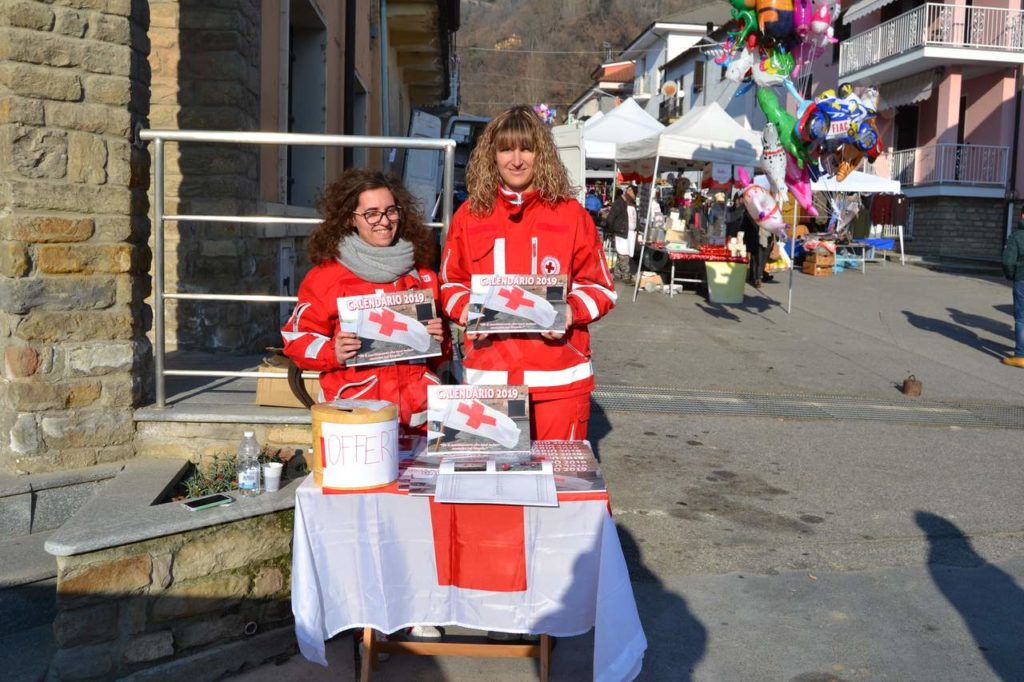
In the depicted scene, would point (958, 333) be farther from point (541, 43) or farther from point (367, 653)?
point (541, 43)

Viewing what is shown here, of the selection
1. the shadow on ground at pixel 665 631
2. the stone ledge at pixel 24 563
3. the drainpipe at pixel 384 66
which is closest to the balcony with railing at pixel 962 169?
the drainpipe at pixel 384 66

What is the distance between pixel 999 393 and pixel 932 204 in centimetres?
2082

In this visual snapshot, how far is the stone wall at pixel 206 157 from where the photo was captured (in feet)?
20.8

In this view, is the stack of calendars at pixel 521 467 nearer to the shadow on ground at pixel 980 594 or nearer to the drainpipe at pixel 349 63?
the shadow on ground at pixel 980 594

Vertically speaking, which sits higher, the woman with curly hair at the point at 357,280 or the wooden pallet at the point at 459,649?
the woman with curly hair at the point at 357,280

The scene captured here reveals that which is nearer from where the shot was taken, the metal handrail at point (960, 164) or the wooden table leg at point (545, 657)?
the wooden table leg at point (545, 657)

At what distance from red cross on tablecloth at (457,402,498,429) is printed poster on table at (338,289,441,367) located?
0.35 metres

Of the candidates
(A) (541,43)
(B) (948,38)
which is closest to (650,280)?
(B) (948,38)

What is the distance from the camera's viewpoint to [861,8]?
98.7ft

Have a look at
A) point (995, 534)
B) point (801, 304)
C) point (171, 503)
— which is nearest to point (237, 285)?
point (171, 503)

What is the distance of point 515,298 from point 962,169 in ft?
91.3

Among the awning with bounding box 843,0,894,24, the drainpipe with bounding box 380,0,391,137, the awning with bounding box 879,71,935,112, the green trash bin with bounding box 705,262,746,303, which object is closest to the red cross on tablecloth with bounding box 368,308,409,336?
the drainpipe with bounding box 380,0,391,137

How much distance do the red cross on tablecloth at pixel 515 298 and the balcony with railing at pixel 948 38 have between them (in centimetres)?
2745

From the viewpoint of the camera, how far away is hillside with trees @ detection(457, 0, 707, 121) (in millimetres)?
62219
